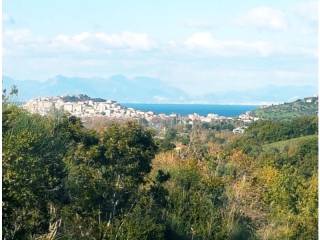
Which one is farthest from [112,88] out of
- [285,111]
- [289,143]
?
[285,111]

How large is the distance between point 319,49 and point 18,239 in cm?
253

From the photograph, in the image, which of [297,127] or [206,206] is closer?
[206,206]

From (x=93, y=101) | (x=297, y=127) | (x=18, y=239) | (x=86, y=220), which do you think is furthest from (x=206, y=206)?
(x=297, y=127)

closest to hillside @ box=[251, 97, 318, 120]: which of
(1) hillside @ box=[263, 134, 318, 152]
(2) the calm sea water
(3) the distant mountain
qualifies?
(2) the calm sea water

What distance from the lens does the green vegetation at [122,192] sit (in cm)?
467

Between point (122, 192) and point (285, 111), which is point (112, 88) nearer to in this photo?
point (122, 192)

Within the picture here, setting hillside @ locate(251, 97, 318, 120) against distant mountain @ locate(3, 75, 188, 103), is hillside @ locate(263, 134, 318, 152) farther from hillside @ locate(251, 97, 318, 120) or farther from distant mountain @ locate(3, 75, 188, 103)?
distant mountain @ locate(3, 75, 188, 103)

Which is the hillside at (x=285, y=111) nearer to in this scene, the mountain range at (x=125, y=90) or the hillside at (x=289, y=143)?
the hillside at (x=289, y=143)

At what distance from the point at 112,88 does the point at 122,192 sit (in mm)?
4815

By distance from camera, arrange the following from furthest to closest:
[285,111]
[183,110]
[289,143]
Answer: [183,110], [285,111], [289,143]

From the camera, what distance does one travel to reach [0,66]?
7.17 ft

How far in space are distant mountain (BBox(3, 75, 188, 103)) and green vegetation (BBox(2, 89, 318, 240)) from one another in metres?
0.55

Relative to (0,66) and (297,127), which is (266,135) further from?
(0,66)

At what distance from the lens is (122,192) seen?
6.87 metres
